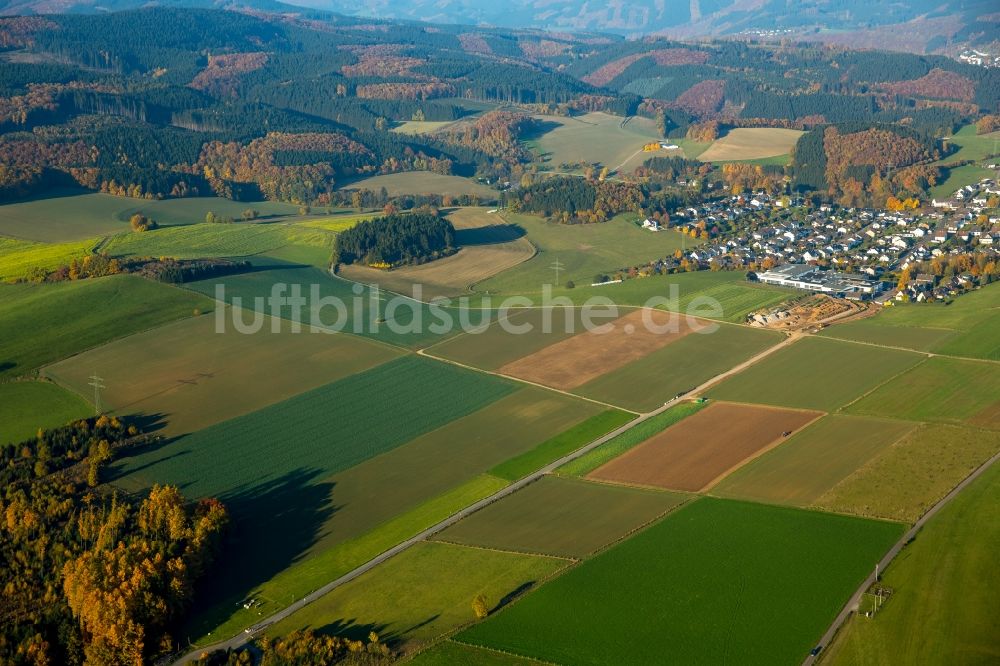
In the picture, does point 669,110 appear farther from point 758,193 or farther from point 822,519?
point 822,519

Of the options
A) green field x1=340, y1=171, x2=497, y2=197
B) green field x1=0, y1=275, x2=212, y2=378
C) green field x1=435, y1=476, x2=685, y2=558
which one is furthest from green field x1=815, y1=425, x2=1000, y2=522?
green field x1=340, y1=171, x2=497, y2=197

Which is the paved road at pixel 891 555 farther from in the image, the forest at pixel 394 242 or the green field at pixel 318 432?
the forest at pixel 394 242

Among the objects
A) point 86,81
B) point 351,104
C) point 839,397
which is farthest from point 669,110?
point 839,397

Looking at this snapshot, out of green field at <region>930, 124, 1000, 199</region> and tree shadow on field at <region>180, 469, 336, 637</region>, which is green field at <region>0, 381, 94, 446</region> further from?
green field at <region>930, 124, 1000, 199</region>

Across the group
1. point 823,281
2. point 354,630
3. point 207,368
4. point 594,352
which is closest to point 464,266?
point 594,352

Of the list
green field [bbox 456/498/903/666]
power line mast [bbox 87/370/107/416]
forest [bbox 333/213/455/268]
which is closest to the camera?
green field [bbox 456/498/903/666]

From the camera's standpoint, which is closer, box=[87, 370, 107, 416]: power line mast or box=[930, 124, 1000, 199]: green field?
box=[87, 370, 107, 416]: power line mast

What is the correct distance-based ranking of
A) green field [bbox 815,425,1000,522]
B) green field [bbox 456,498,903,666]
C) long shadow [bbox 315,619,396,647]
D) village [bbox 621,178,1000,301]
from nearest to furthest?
green field [bbox 456,498,903,666], long shadow [bbox 315,619,396,647], green field [bbox 815,425,1000,522], village [bbox 621,178,1000,301]

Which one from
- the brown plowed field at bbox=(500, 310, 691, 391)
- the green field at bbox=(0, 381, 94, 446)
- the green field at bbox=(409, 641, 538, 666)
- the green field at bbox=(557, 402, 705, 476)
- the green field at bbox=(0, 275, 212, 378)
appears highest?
the green field at bbox=(0, 275, 212, 378)
